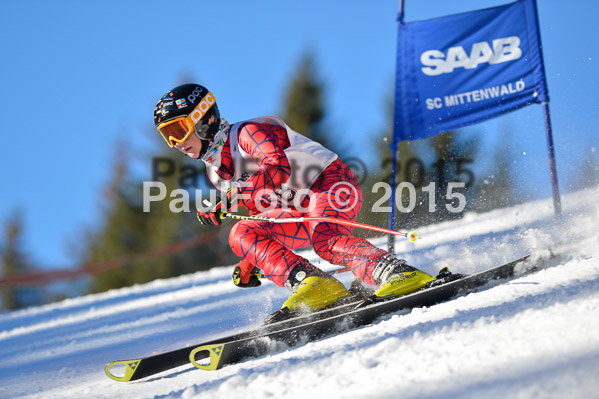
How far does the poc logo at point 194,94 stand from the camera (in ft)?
10.1

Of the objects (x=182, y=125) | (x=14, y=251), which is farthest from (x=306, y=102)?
(x=14, y=251)

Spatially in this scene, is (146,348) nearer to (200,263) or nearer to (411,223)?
(411,223)

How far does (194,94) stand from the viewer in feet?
10.2

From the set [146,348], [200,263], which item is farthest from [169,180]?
[146,348]

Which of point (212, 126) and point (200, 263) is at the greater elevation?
point (212, 126)

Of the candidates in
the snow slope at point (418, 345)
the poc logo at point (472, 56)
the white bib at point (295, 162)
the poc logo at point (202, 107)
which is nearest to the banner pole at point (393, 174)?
the snow slope at point (418, 345)

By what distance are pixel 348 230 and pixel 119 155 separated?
78.7ft

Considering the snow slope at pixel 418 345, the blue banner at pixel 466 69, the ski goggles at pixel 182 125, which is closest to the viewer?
the snow slope at pixel 418 345

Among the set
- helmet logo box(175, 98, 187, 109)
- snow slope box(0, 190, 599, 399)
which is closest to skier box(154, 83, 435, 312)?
helmet logo box(175, 98, 187, 109)

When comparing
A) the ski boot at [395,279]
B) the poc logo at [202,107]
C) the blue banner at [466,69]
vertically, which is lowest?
the ski boot at [395,279]

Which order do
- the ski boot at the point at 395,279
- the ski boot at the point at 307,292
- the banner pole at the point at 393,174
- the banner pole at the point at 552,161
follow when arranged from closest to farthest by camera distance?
the ski boot at the point at 395,279 → the ski boot at the point at 307,292 → the banner pole at the point at 552,161 → the banner pole at the point at 393,174

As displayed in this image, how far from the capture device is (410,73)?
480 cm

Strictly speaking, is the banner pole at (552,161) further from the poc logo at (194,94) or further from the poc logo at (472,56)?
the poc logo at (194,94)

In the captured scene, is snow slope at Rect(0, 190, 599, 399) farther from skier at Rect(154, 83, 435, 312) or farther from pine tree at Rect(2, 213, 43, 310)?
pine tree at Rect(2, 213, 43, 310)
